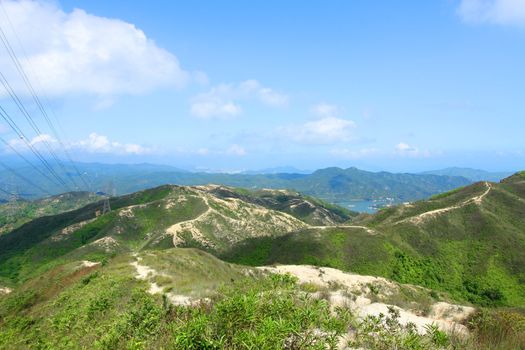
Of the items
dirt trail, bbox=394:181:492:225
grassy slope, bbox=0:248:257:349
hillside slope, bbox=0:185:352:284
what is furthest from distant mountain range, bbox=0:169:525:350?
hillside slope, bbox=0:185:352:284

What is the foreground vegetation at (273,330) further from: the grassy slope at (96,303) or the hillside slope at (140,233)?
the hillside slope at (140,233)

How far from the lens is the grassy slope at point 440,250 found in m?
102

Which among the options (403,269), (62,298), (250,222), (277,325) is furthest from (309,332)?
(250,222)

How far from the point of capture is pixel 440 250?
117 meters

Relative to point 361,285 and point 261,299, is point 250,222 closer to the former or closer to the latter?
point 361,285

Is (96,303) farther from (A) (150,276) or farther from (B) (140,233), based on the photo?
(B) (140,233)

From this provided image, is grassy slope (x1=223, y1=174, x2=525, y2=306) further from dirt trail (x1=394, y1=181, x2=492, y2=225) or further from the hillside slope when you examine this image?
the hillside slope

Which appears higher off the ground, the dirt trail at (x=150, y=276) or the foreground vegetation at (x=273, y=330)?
the foreground vegetation at (x=273, y=330)

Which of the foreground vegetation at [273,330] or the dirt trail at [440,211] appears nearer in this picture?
the foreground vegetation at [273,330]

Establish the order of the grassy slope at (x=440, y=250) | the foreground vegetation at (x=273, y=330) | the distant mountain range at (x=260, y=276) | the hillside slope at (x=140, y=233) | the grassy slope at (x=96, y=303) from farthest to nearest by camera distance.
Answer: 1. the hillside slope at (x=140, y=233)
2. the grassy slope at (x=440, y=250)
3. the grassy slope at (x=96, y=303)
4. the distant mountain range at (x=260, y=276)
5. the foreground vegetation at (x=273, y=330)

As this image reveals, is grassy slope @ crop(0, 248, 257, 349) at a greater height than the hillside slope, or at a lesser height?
greater

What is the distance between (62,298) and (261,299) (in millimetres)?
42595

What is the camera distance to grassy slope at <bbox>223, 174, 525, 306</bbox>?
334 feet

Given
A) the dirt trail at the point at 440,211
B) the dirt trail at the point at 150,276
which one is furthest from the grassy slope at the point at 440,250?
the dirt trail at the point at 150,276
